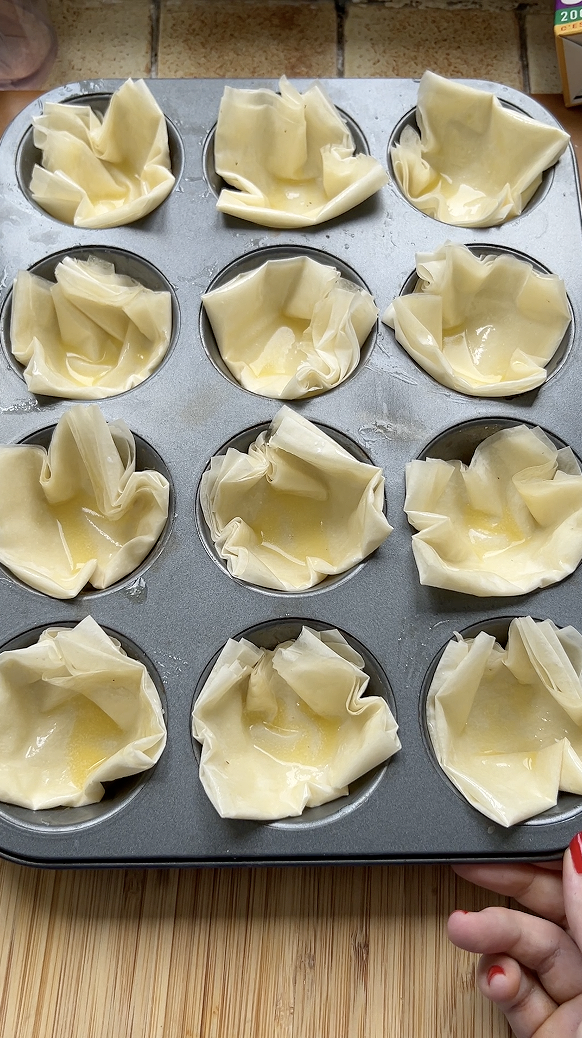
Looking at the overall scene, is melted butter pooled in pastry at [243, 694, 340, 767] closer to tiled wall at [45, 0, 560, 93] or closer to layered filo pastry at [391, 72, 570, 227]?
layered filo pastry at [391, 72, 570, 227]

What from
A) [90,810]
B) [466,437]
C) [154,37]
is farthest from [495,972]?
[154,37]

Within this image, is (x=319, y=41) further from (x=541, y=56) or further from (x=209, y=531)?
(x=209, y=531)

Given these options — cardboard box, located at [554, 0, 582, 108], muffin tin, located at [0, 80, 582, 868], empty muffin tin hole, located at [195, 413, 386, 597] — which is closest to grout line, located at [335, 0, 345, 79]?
muffin tin, located at [0, 80, 582, 868]

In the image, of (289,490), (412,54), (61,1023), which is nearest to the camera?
(61,1023)

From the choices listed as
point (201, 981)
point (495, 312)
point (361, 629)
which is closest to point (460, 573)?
point (361, 629)

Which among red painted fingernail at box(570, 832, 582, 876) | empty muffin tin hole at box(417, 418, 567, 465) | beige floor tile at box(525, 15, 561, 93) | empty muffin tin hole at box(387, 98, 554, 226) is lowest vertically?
red painted fingernail at box(570, 832, 582, 876)

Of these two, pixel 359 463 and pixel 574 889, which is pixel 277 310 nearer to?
pixel 359 463

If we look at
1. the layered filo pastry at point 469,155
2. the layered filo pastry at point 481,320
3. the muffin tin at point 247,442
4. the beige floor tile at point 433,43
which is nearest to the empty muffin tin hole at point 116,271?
the muffin tin at point 247,442

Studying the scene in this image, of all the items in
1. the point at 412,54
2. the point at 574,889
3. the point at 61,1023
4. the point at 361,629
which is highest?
the point at 412,54
